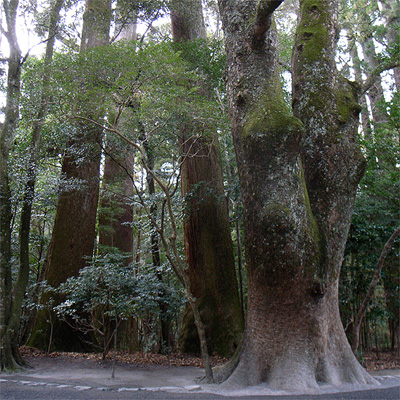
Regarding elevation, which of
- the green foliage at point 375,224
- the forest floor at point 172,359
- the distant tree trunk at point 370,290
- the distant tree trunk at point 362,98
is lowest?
the forest floor at point 172,359

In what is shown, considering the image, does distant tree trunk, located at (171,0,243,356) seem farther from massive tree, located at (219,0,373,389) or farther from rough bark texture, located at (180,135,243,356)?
massive tree, located at (219,0,373,389)

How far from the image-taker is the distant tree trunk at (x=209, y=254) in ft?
21.5

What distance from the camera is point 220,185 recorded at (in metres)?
7.42

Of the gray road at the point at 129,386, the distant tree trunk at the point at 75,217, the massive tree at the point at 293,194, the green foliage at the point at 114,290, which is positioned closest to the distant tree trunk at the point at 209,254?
the gray road at the point at 129,386

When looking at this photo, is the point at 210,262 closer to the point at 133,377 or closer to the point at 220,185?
the point at 220,185

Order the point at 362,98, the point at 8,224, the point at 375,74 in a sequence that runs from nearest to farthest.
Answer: the point at 375,74
the point at 8,224
the point at 362,98

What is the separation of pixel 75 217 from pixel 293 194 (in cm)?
549

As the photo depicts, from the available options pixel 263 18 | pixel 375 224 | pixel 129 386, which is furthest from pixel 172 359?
pixel 263 18

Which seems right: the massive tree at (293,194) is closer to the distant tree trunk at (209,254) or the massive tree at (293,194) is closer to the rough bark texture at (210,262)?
the distant tree trunk at (209,254)

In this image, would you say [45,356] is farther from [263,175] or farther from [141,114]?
[263,175]

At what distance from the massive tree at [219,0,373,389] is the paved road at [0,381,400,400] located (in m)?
0.35

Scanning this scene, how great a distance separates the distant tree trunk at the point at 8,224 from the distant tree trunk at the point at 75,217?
1.10 metres

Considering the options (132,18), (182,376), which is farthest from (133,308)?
(132,18)

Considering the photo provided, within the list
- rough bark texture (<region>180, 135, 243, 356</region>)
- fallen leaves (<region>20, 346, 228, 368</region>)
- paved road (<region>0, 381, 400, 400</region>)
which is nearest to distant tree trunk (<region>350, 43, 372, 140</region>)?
rough bark texture (<region>180, 135, 243, 356</region>)
